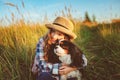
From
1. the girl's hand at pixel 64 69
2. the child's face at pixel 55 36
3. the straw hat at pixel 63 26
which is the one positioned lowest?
the girl's hand at pixel 64 69

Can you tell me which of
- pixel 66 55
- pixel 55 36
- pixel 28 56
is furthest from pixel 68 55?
pixel 28 56

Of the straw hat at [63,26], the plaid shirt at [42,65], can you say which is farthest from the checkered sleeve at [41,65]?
the straw hat at [63,26]

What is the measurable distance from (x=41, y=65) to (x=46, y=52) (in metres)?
0.07

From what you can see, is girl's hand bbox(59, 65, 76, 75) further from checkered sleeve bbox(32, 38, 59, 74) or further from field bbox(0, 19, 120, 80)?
field bbox(0, 19, 120, 80)

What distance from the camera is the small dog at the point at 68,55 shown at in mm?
1472

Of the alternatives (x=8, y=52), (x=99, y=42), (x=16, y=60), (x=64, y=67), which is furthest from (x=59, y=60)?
(x=99, y=42)

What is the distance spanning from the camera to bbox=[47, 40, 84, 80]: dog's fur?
148cm

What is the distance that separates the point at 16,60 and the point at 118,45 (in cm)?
77

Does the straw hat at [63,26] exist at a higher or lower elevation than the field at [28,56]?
higher

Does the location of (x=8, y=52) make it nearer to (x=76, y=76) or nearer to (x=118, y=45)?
(x=76, y=76)

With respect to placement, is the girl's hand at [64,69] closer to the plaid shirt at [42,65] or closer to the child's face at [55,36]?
the plaid shirt at [42,65]

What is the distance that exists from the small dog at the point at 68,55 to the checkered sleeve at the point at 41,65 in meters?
0.05

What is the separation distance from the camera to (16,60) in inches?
66.1

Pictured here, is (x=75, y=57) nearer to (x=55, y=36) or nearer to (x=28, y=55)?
(x=55, y=36)
